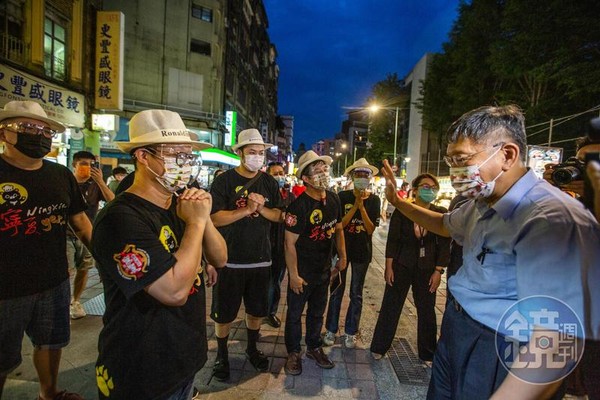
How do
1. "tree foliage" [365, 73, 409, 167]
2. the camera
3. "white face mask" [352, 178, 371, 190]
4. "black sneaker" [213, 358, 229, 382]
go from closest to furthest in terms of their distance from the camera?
the camera, "black sneaker" [213, 358, 229, 382], "white face mask" [352, 178, 371, 190], "tree foliage" [365, 73, 409, 167]

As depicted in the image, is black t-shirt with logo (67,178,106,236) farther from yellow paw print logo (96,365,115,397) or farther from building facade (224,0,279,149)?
building facade (224,0,279,149)

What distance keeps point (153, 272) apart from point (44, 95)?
13129 mm

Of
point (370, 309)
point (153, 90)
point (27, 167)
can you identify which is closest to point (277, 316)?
point (370, 309)

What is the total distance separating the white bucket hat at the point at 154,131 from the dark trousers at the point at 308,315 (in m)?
2.27

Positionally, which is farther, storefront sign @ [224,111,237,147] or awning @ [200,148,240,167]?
storefront sign @ [224,111,237,147]

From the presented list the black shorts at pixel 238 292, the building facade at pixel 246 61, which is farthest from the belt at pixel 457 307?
the building facade at pixel 246 61

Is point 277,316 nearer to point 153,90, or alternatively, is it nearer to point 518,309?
point 518,309

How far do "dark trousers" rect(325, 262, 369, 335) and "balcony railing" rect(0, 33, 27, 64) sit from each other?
11.8 m

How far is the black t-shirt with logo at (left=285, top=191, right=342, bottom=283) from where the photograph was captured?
359 centimetres

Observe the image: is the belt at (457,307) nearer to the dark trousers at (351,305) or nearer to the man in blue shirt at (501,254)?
the man in blue shirt at (501,254)

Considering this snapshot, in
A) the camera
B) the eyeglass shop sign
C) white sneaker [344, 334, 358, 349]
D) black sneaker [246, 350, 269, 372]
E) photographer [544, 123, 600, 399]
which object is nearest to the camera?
photographer [544, 123, 600, 399]

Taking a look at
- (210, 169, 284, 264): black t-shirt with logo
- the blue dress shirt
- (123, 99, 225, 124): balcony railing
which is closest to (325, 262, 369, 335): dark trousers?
(210, 169, 284, 264): black t-shirt with logo

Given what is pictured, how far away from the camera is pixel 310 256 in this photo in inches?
144

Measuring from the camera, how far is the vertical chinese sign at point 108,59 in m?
13.6
